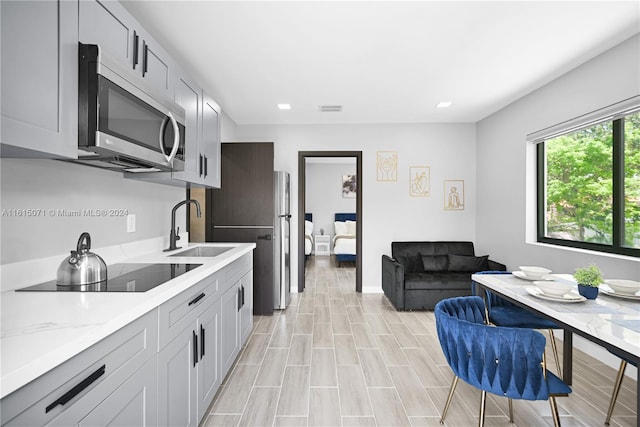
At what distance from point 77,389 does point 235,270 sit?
66.8 inches

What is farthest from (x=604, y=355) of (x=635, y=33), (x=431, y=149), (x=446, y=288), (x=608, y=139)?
(x=431, y=149)

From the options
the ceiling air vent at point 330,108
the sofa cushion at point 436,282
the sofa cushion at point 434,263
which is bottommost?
the sofa cushion at point 436,282

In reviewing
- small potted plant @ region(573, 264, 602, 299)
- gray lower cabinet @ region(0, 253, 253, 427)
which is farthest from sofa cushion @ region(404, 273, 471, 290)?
gray lower cabinet @ region(0, 253, 253, 427)

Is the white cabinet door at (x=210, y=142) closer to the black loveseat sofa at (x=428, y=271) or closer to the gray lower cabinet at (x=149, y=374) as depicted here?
the gray lower cabinet at (x=149, y=374)

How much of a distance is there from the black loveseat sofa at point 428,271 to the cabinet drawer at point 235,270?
2029 mm

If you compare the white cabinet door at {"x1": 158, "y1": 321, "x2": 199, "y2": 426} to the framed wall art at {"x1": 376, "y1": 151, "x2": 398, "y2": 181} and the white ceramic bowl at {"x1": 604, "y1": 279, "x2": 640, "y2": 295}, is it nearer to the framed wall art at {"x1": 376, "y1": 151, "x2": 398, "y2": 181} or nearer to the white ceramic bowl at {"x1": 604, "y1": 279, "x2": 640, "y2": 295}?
the white ceramic bowl at {"x1": 604, "y1": 279, "x2": 640, "y2": 295}

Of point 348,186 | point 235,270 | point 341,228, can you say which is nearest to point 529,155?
point 235,270

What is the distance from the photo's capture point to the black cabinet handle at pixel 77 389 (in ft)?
2.60

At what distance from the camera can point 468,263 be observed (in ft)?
14.2

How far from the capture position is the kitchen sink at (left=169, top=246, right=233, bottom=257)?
8.69 feet

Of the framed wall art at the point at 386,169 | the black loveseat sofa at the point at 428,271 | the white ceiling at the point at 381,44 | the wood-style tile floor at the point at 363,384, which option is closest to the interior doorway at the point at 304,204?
the framed wall art at the point at 386,169

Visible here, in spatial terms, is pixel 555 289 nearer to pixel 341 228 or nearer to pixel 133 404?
pixel 133 404

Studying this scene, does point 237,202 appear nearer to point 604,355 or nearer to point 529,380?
point 529,380

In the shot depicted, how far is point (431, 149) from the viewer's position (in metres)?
4.98
